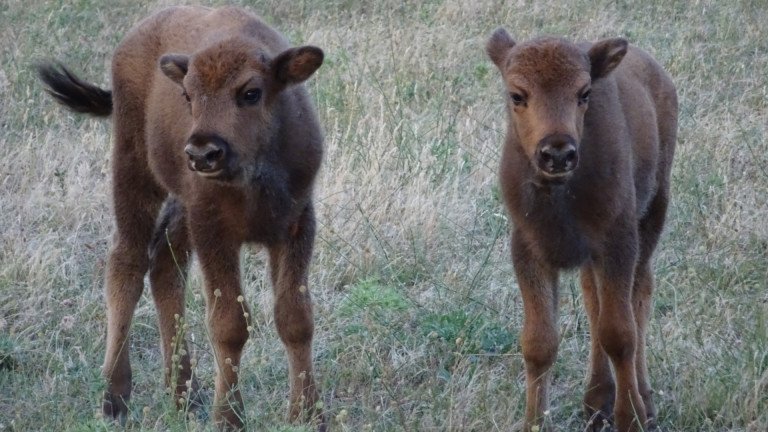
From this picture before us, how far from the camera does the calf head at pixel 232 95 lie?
568 cm

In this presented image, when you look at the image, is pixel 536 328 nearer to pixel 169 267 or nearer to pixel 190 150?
pixel 190 150

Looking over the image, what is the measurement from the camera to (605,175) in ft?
19.7

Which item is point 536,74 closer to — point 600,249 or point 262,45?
point 600,249

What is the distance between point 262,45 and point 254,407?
1.85 meters

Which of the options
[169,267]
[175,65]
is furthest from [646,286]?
[175,65]

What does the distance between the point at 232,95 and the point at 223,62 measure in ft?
0.56

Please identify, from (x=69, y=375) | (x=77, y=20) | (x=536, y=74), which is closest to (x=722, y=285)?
(x=536, y=74)

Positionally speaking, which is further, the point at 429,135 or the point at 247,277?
the point at 429,135

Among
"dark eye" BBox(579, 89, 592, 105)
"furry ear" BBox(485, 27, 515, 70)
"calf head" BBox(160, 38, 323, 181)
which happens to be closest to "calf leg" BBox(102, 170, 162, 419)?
"calf head" BBox(160, 38, 323, 181)

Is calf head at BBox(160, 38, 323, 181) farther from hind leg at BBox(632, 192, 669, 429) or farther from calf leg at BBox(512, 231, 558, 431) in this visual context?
hind leg at BBox(632, 192, 669, 429)

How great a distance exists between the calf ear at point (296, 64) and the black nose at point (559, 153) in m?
1.21

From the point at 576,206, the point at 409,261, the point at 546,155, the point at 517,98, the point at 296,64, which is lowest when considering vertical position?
the point at 409,261

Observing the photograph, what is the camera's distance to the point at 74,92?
7.32m

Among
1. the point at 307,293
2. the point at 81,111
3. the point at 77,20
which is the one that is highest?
the point at 81,111
